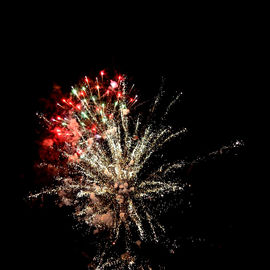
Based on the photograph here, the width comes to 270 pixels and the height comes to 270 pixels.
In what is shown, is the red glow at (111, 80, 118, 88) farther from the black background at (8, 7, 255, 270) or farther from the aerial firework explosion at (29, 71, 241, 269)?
the black background at (8, 7, 255, 270)

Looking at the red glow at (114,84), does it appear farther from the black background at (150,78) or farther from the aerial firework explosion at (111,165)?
the black background at (150,78)

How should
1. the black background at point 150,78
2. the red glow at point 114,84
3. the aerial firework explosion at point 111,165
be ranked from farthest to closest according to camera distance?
the red glow at point 114,84 → the black background at point 150,78 → the aerial firework explosion at point 111,165

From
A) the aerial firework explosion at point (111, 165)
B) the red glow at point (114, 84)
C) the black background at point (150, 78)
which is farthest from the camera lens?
the red glow at point (114, 84)

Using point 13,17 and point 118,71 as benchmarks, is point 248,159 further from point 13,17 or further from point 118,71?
point 13,17

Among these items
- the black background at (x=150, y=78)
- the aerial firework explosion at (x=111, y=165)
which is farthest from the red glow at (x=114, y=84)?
the black background at (x=150, y=78)

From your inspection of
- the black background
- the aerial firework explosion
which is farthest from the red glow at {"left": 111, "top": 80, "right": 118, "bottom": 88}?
the black background

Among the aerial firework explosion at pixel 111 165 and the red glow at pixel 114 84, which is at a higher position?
the red glow at pixel 114 84

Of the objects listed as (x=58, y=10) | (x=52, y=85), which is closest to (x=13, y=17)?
(x=58, y=10)
